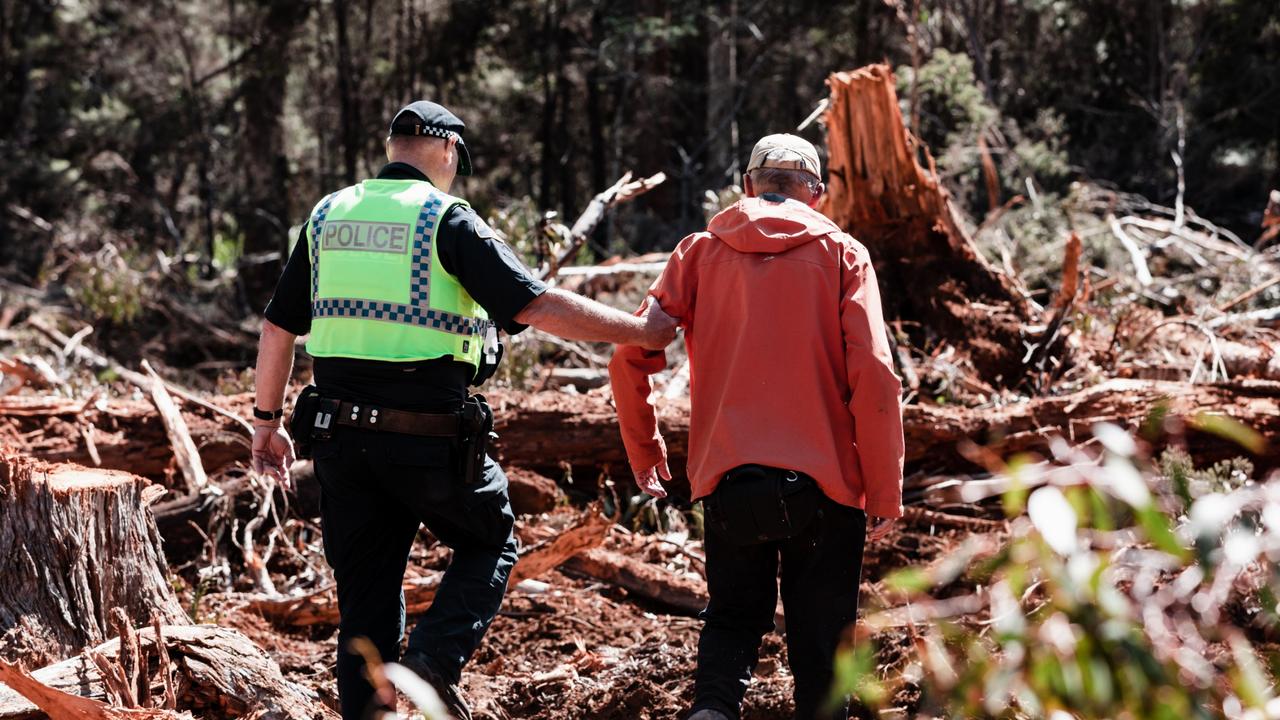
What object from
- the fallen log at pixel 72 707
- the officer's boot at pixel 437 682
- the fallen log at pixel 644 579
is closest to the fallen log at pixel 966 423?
the fallen log at pixel 644 579

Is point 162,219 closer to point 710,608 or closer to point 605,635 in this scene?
point 605,635

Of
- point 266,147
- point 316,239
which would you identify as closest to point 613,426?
point 316,239

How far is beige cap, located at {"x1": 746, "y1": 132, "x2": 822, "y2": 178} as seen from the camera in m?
3.69

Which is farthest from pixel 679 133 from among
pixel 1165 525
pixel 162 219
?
pixel 1165 525

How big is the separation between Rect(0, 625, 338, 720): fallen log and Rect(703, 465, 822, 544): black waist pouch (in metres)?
1.59

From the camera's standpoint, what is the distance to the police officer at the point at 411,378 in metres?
3.46

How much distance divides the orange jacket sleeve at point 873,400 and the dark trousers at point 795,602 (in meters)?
0.12

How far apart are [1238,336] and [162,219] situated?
54.4 feet

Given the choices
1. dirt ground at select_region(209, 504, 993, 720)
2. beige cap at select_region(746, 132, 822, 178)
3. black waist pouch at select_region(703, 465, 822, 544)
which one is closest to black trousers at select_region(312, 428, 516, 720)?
black waist pouch at select_region(703, 465, 822, 544)

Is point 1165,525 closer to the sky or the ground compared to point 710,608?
closer to the sky

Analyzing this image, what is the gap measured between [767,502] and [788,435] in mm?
203

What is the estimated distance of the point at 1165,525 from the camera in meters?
1.29

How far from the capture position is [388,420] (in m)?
3.49

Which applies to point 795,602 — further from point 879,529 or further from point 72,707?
point 72,707
